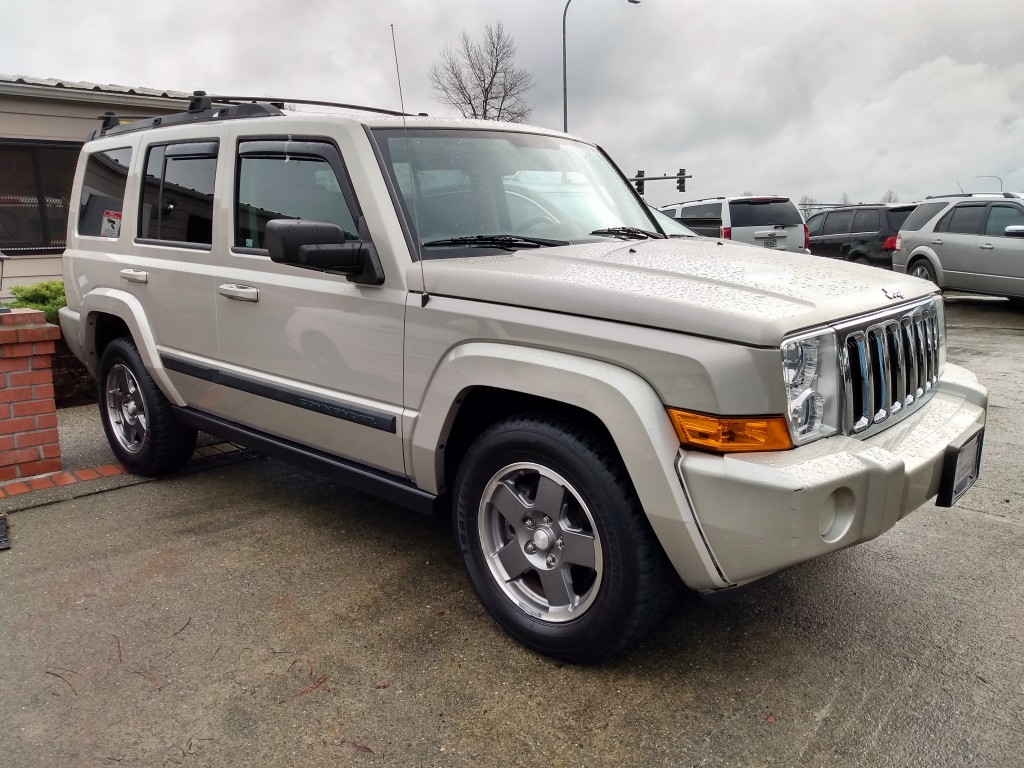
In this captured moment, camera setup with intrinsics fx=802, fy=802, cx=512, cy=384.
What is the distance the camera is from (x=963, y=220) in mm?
12648

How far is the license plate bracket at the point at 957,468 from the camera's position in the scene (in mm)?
2613

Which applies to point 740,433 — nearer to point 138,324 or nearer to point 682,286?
point 682,286

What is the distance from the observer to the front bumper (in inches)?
85.3

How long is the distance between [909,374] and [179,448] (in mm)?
3735

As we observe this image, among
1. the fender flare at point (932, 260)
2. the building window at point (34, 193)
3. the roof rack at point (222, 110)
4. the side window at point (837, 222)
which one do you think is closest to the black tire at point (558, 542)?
the roof rack at point (222, 110)

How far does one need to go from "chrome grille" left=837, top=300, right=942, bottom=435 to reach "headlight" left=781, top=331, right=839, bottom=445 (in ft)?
0.16

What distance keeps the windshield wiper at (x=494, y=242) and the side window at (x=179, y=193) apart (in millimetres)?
1418

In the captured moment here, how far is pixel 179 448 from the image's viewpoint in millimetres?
4551

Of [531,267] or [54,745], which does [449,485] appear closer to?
[531,267]

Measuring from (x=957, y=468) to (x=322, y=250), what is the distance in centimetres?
228

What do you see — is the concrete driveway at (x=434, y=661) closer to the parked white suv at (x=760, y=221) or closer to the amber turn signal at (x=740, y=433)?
the amber turn signal at (x=740, y=433)

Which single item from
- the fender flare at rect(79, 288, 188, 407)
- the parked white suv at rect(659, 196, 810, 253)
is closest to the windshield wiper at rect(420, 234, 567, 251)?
the fender flare at rect(79, 288, 188, 407)

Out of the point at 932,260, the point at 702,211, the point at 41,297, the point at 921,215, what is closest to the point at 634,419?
the point at 41,297

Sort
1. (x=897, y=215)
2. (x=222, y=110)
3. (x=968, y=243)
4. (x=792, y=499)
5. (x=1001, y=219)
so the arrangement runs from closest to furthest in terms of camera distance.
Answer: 1. (x=792, y=499)
2. (x=222, y=110)
3. (x=1001, y=219)
4. (x=968, y=243)
5. (x=897, y=215)
